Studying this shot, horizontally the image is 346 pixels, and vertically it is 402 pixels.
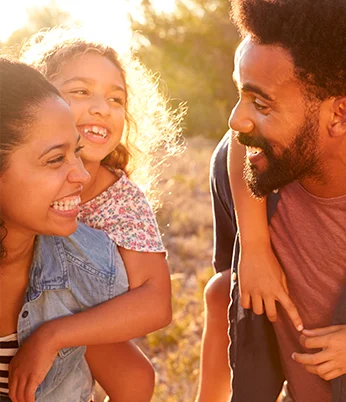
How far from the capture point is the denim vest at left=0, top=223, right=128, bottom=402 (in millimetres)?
2389

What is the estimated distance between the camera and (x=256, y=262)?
2.54m

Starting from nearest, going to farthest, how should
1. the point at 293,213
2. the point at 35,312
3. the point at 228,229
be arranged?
the point at 35,312 < the point at 293,213 < the point at 228,229

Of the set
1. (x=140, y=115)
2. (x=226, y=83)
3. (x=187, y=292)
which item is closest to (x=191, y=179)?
(x=187, y=292)

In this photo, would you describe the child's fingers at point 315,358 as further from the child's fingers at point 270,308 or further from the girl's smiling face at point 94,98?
the girl's smiling face at point 94,98

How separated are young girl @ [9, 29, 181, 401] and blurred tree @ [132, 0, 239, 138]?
1045 cm

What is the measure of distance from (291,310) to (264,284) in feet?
0.40

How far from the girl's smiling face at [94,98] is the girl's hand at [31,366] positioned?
2.42 ft

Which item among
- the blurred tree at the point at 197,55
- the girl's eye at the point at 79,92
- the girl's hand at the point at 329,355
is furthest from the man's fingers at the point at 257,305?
the blurred tree at the point at 197,55

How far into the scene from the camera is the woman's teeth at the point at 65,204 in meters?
2.25

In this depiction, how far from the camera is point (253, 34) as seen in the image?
2.48 meters

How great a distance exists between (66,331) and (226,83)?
14.1 meters

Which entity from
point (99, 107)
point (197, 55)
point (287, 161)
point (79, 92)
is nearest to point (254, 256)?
point (287, 161)

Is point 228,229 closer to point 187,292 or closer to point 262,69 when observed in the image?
point 262,69

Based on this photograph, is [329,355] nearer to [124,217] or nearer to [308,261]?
[308,261]
